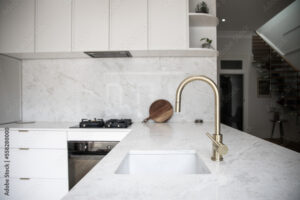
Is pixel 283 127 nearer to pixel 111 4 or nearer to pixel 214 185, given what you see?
pixel 111 4

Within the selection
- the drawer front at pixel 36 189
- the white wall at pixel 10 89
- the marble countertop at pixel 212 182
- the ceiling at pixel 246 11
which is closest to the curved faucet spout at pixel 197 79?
the marble countertop at pixel 212 182

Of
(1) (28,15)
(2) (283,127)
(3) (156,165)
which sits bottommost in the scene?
(2) (283,127)

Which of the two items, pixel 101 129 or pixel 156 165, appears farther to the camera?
pixel 101 129

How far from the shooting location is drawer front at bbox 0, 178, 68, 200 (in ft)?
6.44

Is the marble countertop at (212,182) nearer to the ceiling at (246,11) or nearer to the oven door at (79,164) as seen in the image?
the oven door at (79,164)

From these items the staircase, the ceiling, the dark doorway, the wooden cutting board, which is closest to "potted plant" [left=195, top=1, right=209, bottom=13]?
the wooden cutting board

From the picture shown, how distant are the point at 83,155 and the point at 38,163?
48cm

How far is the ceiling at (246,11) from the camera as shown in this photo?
3453mm

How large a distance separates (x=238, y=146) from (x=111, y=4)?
1.95m

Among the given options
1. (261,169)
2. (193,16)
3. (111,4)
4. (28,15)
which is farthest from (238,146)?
(28,15)

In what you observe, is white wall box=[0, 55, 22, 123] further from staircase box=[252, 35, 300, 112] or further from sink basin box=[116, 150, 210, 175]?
staircase box=[252, 35, 300, 112]

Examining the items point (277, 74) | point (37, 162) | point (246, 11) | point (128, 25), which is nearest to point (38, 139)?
point (37, 162)

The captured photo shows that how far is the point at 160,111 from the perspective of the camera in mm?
2375

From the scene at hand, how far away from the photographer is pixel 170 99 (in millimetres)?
2453
